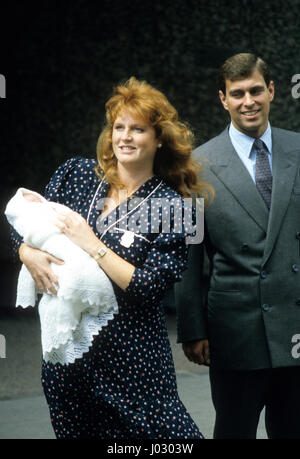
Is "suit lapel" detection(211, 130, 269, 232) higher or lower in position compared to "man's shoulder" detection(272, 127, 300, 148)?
lower

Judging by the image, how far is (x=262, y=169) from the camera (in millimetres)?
3262

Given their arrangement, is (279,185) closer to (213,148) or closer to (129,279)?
(213,148)

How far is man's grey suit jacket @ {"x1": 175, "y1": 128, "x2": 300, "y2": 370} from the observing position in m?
3.16

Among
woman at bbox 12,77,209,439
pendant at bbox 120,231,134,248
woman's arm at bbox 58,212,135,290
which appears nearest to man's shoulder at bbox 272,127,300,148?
woman at bbox 12,77,209,439

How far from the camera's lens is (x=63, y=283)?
2.71 meters

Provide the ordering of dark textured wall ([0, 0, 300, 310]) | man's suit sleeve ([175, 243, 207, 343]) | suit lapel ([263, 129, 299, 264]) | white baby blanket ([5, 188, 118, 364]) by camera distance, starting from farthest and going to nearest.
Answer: dark textured wall ([0, 0, 300, 310]), man's suit sleeve ([175, 243, 207, 343]), suit lapel ([263, 129, 299, 264]), white baby blanket ([5, 188, 118, 364])

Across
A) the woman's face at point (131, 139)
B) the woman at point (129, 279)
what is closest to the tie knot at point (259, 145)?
the woman at point (129, 279)

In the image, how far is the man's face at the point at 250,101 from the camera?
3.18 meters

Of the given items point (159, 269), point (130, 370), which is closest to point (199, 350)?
point (130, 370)

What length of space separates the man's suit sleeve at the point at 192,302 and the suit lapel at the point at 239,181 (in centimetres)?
26

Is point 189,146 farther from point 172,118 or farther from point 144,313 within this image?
point 144,313

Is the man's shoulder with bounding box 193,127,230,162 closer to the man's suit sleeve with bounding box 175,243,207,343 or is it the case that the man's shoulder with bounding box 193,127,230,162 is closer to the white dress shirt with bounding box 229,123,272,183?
the white dress shirt with bounding box 229,123,272,183
